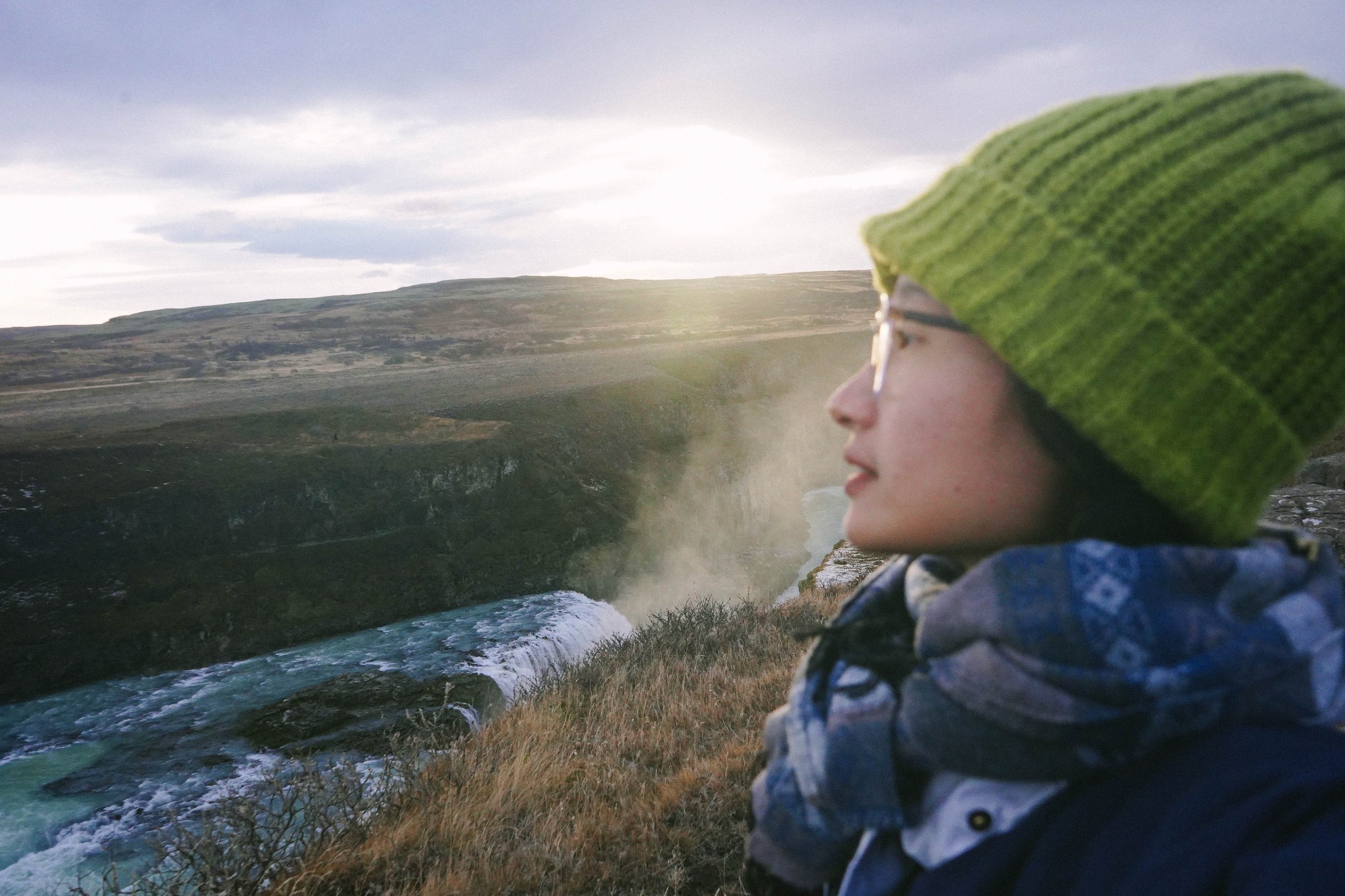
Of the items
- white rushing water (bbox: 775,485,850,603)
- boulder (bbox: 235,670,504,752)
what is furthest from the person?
white rushing water (bbox: 775,485,850,603)

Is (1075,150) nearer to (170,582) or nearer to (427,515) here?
(170,582)

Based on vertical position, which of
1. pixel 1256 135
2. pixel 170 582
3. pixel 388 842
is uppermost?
pixel 1256 135

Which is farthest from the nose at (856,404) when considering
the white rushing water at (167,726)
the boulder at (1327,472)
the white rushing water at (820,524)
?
the white rushing water at (820,524)

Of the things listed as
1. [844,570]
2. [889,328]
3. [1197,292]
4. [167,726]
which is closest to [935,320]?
[889,328]

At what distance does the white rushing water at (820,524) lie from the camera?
23.0 meters

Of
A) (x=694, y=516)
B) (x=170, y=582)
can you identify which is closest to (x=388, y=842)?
(x=170, y=582)

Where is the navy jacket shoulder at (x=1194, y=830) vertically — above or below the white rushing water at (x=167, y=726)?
above

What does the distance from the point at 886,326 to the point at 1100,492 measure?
17.0 inches

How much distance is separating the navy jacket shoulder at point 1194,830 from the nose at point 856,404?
0.63m

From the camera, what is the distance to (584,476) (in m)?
22.7

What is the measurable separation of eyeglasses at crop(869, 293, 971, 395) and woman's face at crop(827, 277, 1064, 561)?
0.01 m

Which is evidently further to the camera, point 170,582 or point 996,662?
point 170,582

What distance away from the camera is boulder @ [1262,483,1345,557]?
859 cm

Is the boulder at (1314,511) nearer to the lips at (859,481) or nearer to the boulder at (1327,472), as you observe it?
the boulder at (1327,472)
